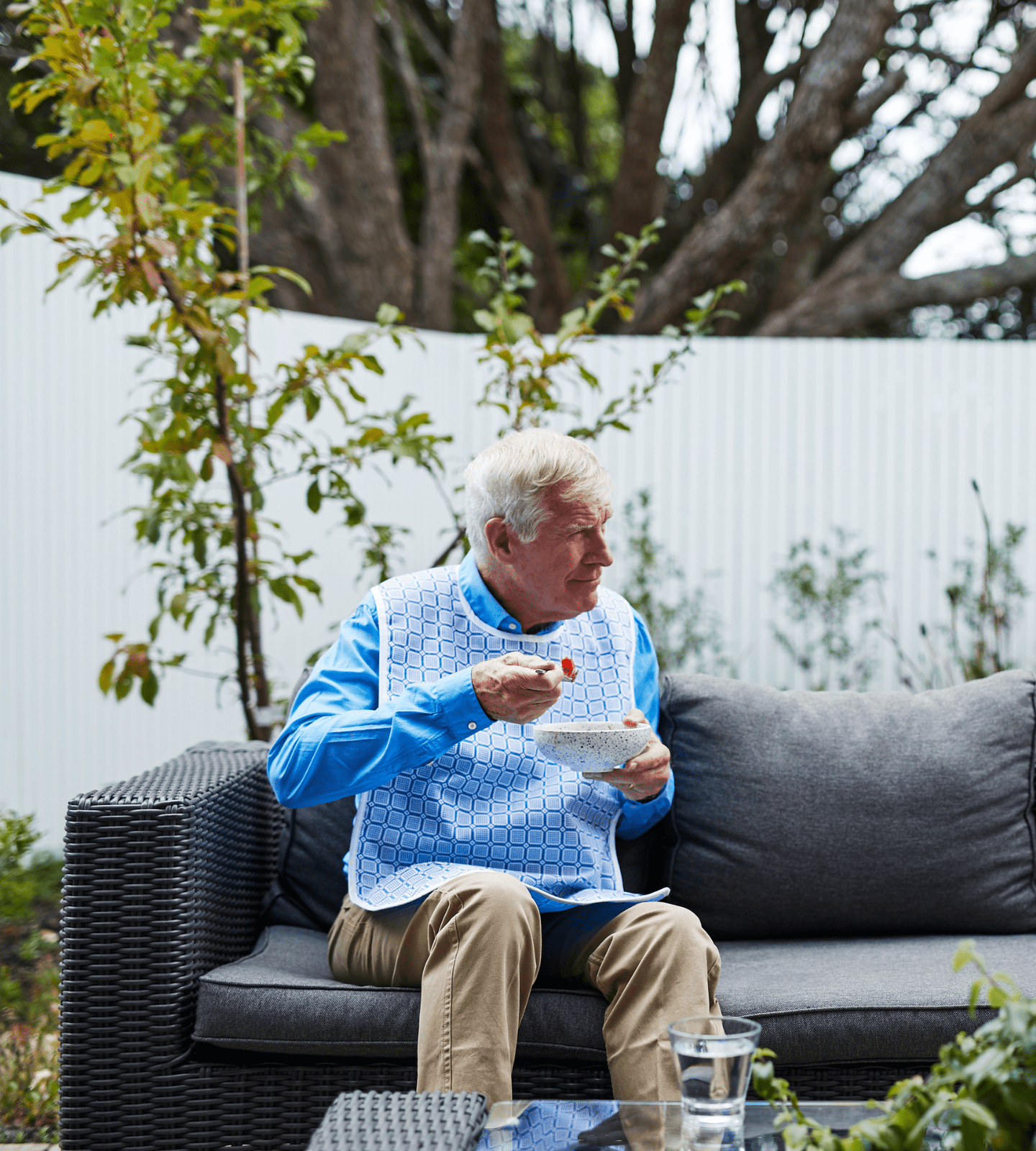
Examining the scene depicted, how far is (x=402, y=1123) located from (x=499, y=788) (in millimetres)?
666

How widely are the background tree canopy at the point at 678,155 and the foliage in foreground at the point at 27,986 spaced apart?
2833 millimetres

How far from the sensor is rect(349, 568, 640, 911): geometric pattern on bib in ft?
5.05

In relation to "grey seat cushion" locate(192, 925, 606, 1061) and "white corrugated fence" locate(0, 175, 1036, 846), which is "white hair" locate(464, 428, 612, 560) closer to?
"grey seat cushion" locate(192, 925, 606, 1061)

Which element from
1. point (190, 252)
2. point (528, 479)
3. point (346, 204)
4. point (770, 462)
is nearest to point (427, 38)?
point (346, 204)

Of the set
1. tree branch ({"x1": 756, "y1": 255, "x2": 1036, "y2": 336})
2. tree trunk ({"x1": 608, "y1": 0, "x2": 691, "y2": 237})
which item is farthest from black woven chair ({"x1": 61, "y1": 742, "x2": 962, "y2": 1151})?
tree trunk ({"x1": 608, "y1": 0, "x2": 691, "y2": 237})

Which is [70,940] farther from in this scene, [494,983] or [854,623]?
[854,623]

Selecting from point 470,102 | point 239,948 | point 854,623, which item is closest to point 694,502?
point 854,623

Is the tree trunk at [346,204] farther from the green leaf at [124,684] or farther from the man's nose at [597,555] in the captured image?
the man's nose at [597,555]

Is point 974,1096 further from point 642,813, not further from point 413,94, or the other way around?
point 413,94

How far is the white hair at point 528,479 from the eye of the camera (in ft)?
5.13

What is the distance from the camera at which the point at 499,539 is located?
1608mm

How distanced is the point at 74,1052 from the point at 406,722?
24.5 inches

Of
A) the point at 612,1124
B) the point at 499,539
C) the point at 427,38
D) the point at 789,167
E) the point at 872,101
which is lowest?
the point at 612,1124

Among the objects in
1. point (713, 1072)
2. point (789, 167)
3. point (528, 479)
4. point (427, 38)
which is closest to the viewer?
point (713, 1072)
